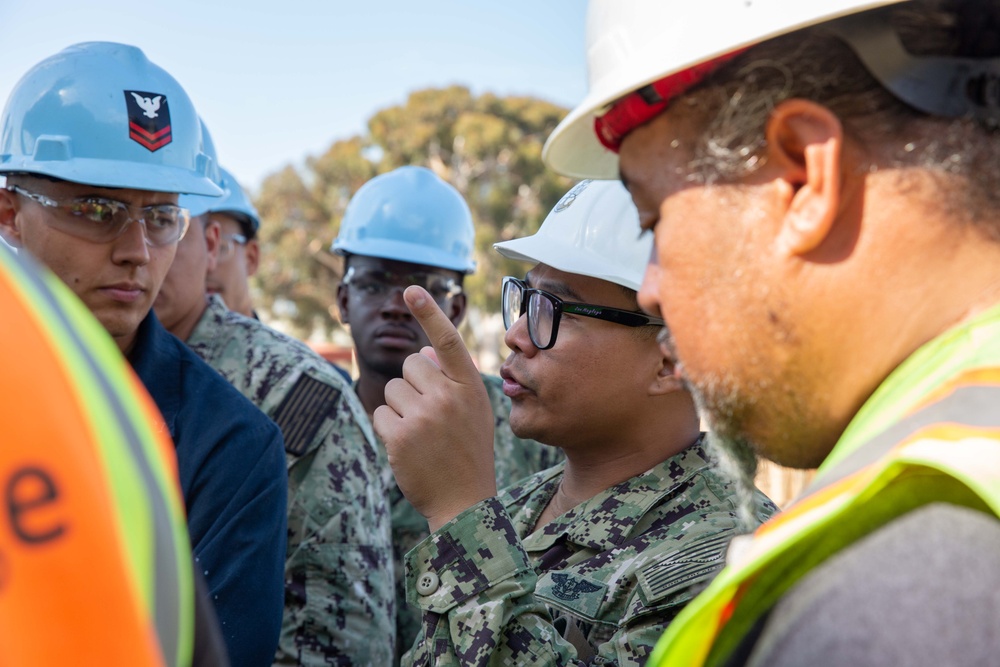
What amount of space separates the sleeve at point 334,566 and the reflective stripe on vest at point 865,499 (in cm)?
257

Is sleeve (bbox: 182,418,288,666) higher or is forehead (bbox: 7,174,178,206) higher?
forehead (bbox: 7,174,178,206)

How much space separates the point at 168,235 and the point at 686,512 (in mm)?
1904

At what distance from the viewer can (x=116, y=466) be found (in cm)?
70

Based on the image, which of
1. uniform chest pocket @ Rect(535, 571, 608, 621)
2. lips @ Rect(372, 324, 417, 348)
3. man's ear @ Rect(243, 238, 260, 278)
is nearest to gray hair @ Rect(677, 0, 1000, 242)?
uniform chest pocket @ Rect(535, 571, 608, 621)

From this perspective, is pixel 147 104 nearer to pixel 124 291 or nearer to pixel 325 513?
pixel 124 291

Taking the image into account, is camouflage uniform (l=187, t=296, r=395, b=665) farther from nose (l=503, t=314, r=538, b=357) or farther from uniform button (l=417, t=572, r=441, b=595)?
uniform button (l=417, t=572, r=441, b=595)

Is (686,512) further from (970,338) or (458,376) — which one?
(970,338)

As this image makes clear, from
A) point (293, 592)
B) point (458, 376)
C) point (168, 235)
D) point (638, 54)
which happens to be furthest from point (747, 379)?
point (293, 592)

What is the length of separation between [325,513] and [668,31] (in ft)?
8.65

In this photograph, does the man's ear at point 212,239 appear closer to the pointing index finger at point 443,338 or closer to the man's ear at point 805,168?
the pointing index finger at point 443,338

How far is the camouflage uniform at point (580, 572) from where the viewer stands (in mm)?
2209

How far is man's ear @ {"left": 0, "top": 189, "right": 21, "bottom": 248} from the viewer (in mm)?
3025

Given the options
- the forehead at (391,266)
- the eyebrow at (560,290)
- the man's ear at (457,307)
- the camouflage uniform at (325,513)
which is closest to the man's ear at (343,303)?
the forehead at (391,266)

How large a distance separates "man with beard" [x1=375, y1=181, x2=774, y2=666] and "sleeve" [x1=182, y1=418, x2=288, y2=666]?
434 millimetres
